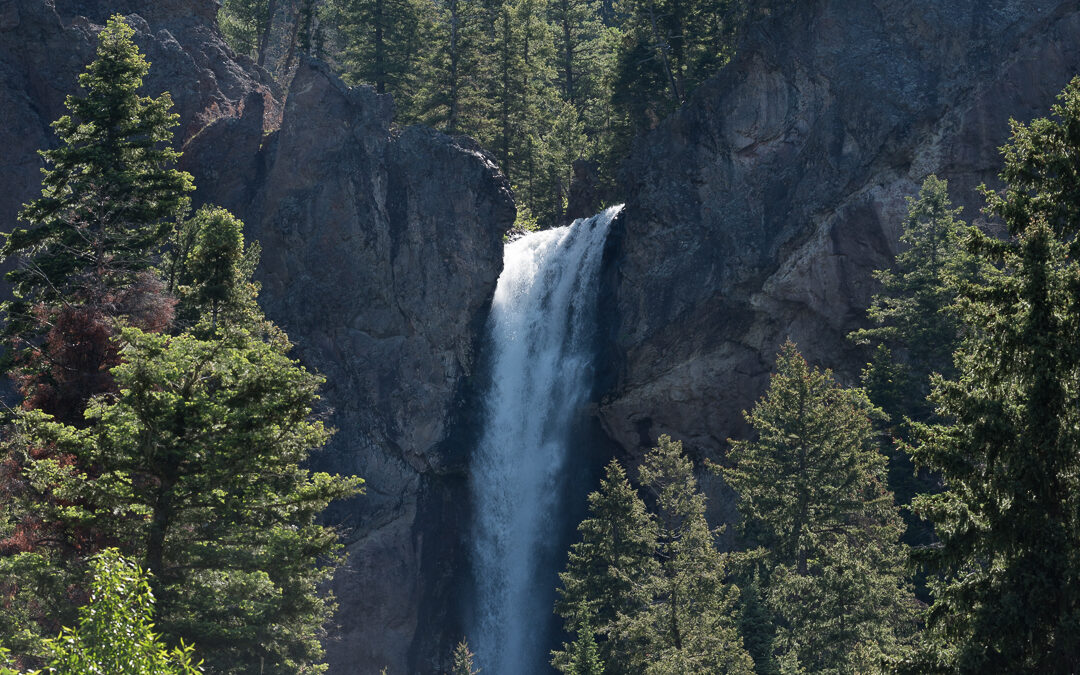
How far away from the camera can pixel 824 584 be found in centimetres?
2408

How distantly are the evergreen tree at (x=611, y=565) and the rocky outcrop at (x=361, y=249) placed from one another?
12.3 meters

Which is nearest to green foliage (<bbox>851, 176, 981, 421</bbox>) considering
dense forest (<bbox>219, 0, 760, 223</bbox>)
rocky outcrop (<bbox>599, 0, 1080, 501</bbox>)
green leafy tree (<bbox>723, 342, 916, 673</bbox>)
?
green leafy tree (<bbox>723, 342, 916, 673</bbox>)

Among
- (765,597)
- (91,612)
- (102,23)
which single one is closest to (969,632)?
(91,612)

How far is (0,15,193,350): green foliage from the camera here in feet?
81.4

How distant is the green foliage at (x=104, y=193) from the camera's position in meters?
24.8

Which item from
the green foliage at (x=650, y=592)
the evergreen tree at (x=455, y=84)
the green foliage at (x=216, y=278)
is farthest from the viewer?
the evergreen tree at (x=455, y=84)

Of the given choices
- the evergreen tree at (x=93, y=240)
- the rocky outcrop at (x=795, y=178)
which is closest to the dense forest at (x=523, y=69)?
the rocky outcrop at (x=795, y=178)

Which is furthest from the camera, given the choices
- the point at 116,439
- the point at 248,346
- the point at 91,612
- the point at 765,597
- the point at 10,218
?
the point at 10,218

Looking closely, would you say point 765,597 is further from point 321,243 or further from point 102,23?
point 102,23

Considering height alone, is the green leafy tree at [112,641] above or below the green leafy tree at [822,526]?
below

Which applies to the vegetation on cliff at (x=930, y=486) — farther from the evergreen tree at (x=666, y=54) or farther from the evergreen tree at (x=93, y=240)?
the evergreen tree at (x=666, y=54)

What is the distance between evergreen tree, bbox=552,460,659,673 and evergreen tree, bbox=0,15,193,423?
13.3 metres

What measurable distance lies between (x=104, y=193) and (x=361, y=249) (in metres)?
16.6

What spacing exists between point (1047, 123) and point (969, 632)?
6.93 metres
